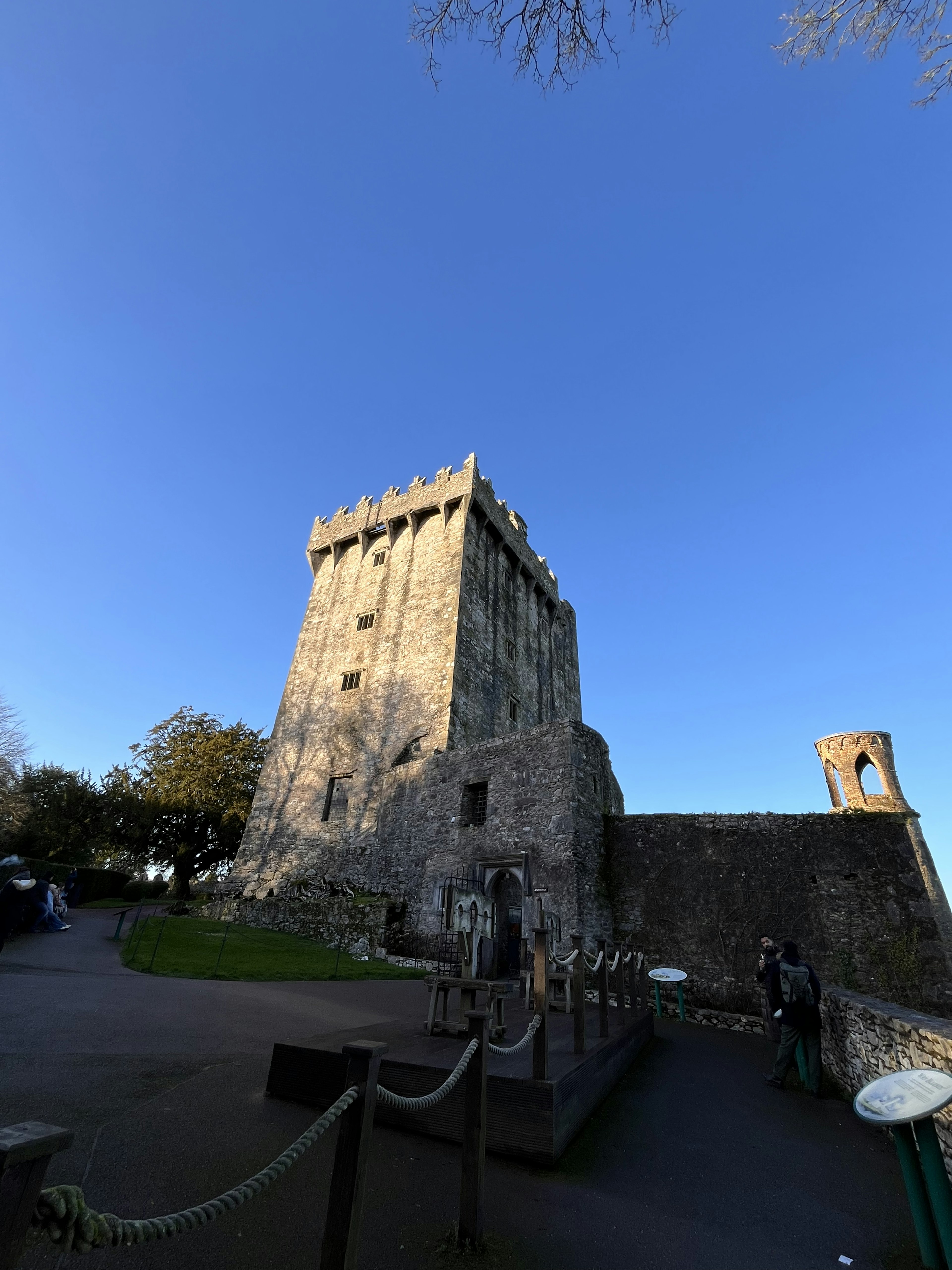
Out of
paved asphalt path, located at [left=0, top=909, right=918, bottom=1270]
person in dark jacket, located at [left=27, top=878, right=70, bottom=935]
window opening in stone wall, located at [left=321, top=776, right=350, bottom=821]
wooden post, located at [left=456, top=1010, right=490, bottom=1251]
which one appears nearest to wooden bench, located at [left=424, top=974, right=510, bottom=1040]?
paved asphalt path, located at [left=0, top=909, right=918, bottom=1270]

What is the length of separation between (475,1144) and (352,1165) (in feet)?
3.70

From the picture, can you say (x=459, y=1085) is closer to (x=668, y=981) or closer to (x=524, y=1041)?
(x=524, y=1041)

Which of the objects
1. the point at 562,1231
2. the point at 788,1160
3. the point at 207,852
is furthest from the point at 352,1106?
the point at 207,852

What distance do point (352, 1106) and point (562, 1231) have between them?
6.22ft

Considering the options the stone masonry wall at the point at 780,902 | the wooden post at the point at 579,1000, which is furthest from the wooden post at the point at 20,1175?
the stone masonry wall at the point at 780,902

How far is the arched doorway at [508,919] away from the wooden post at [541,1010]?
994cm

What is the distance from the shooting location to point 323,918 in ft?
56.9

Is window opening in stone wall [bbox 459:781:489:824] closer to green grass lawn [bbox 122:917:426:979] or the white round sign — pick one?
green grass lawn [bbox 122:917:426:979]

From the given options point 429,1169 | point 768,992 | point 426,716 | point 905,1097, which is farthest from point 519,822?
point 905,1097

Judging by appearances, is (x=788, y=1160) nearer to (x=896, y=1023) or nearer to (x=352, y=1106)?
(x=896, y=1023)

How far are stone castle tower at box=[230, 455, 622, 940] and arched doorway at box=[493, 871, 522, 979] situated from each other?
A: 0.72 metres

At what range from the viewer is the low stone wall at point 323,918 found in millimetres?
16203

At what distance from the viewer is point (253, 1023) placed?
711 centimetres

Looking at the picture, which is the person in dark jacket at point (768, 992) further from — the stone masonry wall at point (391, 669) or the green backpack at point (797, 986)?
the stone masonry wall at point (391, 669)
